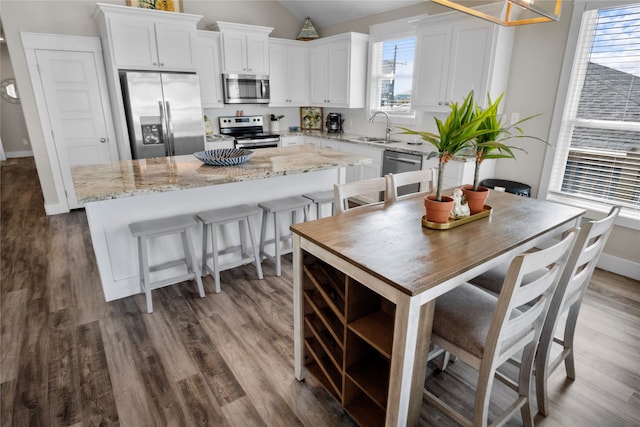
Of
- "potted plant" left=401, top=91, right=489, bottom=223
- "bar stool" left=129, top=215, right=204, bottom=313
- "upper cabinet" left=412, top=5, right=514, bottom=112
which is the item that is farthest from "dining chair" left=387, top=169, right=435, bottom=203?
"upper cabinet" left=412, top=5, right=514, bottom=112

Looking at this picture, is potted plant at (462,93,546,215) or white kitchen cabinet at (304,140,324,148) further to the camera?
white kitchen cabinet at (304,140,324,148)

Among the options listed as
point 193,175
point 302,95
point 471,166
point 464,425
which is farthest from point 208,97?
point 464,425

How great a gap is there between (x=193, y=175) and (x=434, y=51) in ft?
10.00

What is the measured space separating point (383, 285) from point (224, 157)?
2216 mm

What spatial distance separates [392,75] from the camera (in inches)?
194

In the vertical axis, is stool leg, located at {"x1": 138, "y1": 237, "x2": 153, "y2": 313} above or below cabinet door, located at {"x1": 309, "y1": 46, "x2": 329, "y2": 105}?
below

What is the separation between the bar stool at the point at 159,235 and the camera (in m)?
2.42

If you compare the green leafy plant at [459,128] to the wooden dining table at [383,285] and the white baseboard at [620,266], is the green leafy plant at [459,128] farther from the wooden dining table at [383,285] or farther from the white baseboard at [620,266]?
the white baseboard at [620,266]

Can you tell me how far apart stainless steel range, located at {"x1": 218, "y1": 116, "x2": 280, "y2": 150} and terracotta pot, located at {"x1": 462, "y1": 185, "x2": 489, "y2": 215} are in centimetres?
Answer: 385

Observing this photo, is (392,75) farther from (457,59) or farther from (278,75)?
(278,75)

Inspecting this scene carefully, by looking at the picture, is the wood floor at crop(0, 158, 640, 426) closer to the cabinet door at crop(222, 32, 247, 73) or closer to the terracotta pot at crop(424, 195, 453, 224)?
the terracotta pot at crop(424, 195, 453, 224)

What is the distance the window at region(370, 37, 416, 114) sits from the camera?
15.4 ft

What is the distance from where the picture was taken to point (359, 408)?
1611 millimetres

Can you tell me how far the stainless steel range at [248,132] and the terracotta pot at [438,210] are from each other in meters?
3.90
